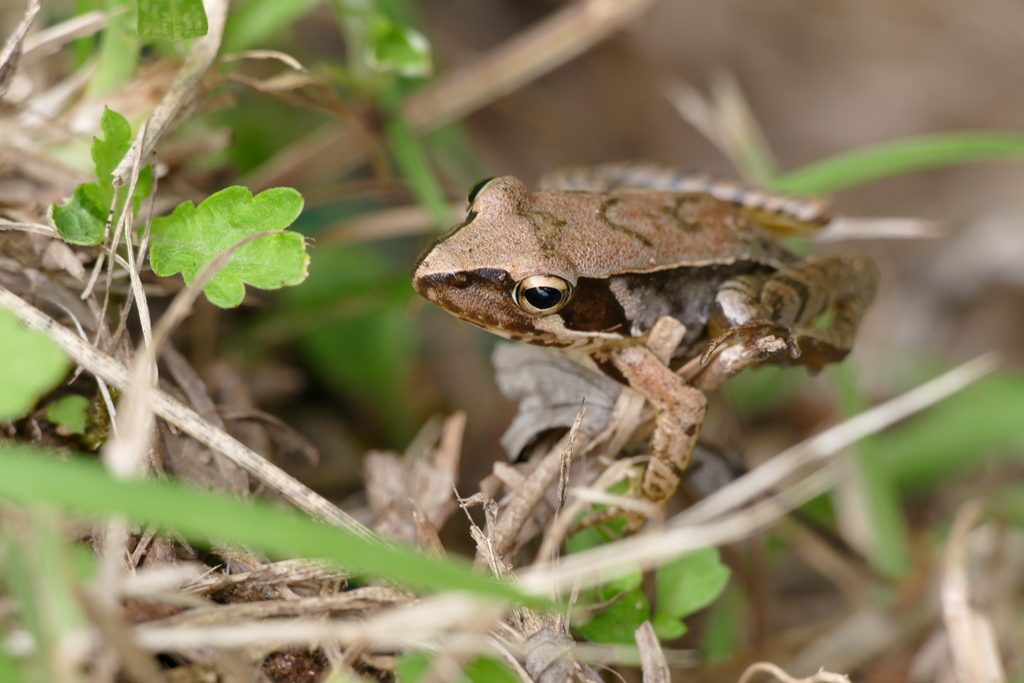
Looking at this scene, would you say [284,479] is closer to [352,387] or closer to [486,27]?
[352,387]

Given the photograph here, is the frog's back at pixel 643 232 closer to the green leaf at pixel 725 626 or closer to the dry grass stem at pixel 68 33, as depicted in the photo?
the green leaf at pixel 725 626

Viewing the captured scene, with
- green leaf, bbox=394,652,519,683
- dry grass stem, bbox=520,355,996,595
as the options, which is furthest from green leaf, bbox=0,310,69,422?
dry grass stem, bbox=520,355,996,595

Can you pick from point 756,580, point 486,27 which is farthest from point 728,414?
point 486,27

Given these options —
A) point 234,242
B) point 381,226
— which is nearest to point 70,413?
point 234,242

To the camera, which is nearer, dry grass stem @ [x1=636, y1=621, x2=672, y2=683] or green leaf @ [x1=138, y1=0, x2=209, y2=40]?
dry grass stem @ [x1=636, y1=621, x2=672, y2=683]

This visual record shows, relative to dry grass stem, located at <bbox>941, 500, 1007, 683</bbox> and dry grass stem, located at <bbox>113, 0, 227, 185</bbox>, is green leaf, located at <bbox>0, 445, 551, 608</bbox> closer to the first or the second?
dry grass stem, located at <bbox>113, 0, 227, 185</bbox>

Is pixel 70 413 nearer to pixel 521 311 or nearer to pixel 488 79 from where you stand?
pixel 521 311
